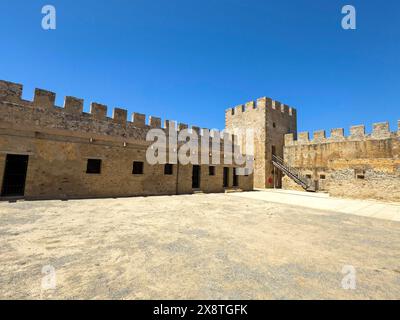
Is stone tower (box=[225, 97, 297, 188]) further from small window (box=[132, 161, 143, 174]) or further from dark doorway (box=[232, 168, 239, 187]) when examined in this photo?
small window (box=[132, 161, 143, 174])

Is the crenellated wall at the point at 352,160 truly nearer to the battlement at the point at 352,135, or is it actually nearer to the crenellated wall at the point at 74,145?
the battlement at the point at 352,135

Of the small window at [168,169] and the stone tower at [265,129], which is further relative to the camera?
the stone tower at [265,129]

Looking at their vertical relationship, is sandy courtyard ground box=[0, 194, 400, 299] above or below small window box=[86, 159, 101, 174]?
below

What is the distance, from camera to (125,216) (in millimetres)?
5734

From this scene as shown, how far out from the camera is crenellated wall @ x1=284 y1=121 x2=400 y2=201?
37.0 ft

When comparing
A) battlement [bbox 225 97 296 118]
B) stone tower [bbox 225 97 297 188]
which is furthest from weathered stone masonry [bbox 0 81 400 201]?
battlement [bbox 225 97 296 118]

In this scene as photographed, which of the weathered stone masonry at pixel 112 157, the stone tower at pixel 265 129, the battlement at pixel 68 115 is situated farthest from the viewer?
the stone tower at pixel 265 129

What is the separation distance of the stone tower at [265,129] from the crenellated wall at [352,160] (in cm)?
144

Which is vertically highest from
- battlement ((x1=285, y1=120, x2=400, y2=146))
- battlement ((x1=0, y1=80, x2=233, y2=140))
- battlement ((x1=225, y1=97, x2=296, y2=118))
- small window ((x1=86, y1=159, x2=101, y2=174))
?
battlement ((x1=225, y1=97, x2=296, y2=118))

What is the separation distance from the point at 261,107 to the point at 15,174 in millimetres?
21506

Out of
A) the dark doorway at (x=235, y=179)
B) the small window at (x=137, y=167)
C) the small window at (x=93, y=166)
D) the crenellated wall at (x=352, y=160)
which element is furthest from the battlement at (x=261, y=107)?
the small window at (x=93, y=166)

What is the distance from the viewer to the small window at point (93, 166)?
10047 millimetres
